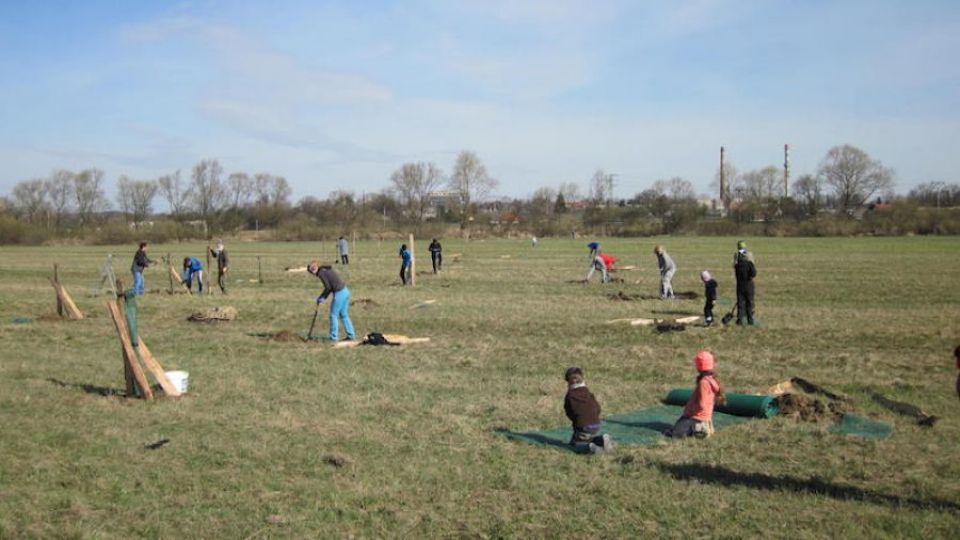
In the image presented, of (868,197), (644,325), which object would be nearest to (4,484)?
(644,325)

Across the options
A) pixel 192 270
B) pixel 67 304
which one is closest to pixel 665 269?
pixel 192 270

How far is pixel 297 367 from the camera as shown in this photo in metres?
14.3

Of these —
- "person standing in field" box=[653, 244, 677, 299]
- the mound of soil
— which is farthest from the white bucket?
"person standing in field" box=[653, 244, 677, 299]

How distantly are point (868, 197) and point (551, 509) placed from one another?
122970mm

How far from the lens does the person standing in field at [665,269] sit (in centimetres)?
2419

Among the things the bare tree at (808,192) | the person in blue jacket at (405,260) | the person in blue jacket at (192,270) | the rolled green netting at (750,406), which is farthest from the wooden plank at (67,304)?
the bare tree at (808,192)

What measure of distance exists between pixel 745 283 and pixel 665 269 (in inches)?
237

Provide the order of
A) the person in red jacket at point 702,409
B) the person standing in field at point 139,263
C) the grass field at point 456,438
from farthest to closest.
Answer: the person standing in field at point 139,263, the person in red jacket at point 702,409, the grass field at point 456,438

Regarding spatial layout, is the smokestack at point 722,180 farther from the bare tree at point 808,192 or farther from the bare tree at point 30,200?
the bare tree at point 30,200

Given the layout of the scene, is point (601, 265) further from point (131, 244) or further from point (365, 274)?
point (131, 244)

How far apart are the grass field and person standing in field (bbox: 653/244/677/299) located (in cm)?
338

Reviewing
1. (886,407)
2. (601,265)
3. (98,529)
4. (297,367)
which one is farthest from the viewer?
(601,265)

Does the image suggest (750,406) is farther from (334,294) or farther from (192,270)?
(192,270)

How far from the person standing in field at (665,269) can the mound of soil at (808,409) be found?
13601 mm
